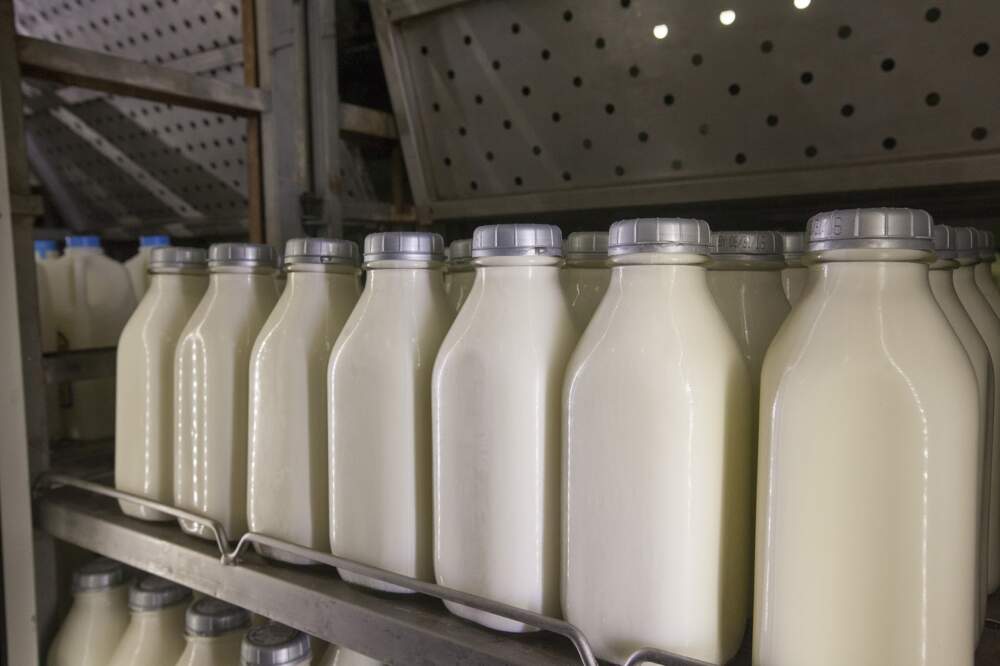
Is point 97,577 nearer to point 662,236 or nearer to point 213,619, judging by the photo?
point 213,619

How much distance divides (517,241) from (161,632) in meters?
0.76

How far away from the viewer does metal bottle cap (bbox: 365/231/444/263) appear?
26.3 inches

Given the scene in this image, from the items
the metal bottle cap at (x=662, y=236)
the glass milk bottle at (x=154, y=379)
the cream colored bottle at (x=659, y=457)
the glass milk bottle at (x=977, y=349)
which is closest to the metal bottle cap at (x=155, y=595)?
the glass milk bottle at (x=154, y=379)

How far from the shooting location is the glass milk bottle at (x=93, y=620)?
1014 millimetres

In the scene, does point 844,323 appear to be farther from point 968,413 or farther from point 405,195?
point 405,195

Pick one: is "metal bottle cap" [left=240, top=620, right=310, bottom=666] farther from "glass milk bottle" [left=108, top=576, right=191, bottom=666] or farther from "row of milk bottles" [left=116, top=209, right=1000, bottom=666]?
"glass milk bottle" [left=108, top=576, right=191, bottom=666]

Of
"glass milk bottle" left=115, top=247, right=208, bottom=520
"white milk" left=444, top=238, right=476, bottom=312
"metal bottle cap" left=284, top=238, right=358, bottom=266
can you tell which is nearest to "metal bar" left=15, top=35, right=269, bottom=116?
"glass milk bottle" left=115, top=247, right=208, bottom=520

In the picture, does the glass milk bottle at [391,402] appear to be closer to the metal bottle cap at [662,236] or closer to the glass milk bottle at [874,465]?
the metal bottle cap at [662,236]

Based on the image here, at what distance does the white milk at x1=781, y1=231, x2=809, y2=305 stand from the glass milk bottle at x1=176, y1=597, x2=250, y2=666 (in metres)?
0.74

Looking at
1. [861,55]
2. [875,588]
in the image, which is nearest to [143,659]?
[875,588]

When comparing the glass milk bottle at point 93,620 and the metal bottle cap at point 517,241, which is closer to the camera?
the metal bottle cap at point 517,241

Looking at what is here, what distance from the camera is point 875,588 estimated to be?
46 cm

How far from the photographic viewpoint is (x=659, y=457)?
1.68 feet

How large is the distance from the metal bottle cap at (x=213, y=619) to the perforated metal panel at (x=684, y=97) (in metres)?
0.69
